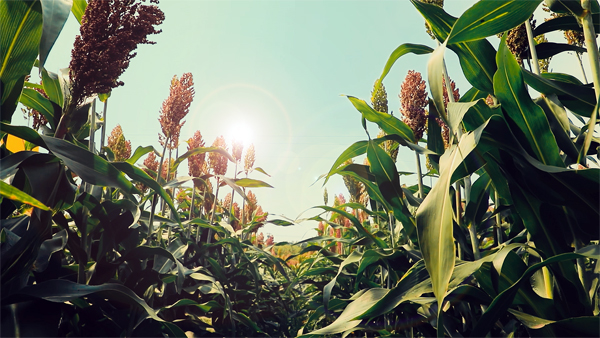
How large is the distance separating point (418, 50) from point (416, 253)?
63 cm

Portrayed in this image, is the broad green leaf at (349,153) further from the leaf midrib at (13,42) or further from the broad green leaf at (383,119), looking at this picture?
the leaf midrib at (13,42)

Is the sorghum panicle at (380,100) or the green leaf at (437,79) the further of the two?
the sorghum panicle at (380,100)

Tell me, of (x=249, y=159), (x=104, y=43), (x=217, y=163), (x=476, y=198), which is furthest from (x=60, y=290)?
(x=249, y=159)

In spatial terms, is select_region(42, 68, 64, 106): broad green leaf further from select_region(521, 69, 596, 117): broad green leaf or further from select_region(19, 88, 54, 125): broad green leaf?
select_region(521, 69, 596, 117): broad green leaf

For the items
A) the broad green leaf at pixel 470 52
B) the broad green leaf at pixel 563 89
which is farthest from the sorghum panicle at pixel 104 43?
the broad green leaf at pixel 563 89

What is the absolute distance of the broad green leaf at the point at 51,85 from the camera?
3.67 ft

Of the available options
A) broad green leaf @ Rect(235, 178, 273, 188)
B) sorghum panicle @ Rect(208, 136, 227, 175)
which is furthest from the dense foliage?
sorghum panicle @ Rect(208, 136, 227, 175)

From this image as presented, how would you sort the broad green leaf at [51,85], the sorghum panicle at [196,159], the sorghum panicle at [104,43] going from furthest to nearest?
the sorghum panicle at [196,159] < the broad green leaf at [51,85] < the sorghum panicle at [104,43]

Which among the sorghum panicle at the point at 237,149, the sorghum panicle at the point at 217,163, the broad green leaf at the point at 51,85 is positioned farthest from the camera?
the sorghum panicle at the point at 237,149

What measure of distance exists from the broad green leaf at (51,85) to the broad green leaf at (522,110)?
1.41m

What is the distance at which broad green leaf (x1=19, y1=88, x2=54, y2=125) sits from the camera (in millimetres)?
1002

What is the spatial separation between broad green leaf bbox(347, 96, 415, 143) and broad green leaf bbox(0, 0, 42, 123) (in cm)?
91

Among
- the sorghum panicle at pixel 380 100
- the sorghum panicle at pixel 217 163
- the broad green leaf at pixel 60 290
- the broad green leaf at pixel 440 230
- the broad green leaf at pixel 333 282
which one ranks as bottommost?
the broad green leaf at pixel 333 282

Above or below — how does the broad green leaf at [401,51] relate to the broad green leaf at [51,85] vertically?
below
